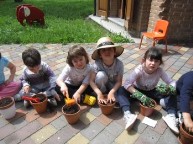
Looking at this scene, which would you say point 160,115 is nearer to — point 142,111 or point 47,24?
point 142,111

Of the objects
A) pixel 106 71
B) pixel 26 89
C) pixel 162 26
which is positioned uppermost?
pixel 162 26

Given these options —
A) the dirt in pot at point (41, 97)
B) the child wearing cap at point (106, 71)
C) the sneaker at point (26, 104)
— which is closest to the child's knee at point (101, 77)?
the child wearing cap at point (106, 71)

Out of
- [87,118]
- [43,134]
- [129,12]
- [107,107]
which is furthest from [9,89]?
[129,12]

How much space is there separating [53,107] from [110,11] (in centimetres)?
581

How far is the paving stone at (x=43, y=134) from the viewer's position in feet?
7.29

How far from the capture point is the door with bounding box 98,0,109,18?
298 inches

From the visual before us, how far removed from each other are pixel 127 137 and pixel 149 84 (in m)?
0.79

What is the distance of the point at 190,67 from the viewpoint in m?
4.00

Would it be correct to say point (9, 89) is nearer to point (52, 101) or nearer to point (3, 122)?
point (3, 122)

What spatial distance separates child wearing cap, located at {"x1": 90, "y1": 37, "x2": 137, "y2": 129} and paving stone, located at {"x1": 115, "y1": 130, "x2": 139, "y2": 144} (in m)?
0.49

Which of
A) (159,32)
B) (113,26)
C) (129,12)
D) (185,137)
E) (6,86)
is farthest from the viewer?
(113,26)

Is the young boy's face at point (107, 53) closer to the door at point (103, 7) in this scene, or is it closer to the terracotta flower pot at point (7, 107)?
the terracotta flower pot at point (7, 107)

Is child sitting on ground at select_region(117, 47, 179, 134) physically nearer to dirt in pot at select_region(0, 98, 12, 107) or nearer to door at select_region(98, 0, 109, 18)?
dirt in pot at select_region(0, 98, 12, 107)

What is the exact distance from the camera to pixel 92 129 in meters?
2.37
